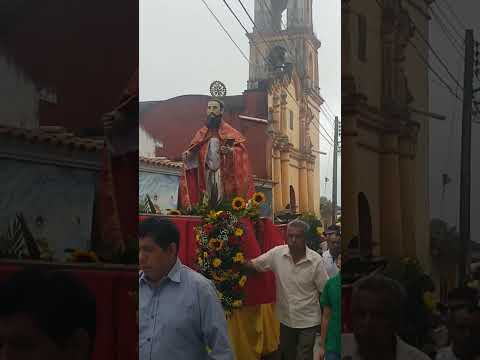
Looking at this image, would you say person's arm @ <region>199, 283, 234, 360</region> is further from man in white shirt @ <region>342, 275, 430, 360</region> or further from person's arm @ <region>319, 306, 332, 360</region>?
man in white shirt @ <region>342, 275, 430, 360</region>

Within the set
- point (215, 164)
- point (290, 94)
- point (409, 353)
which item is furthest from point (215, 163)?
point (409, 353)

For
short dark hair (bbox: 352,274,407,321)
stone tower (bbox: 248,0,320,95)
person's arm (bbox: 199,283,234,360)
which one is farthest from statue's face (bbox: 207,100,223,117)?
short dark hair (bbox: 352,274,407,321)

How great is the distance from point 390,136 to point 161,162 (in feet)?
4.12

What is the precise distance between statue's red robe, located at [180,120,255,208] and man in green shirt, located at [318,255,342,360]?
55 centimetres

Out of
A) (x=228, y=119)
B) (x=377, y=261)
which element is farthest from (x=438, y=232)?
(x=228, y=119)

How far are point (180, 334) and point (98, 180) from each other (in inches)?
27.2

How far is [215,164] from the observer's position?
317cm

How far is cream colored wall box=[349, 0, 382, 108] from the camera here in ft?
11.8

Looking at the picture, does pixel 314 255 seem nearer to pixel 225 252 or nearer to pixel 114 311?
pixel 225 252

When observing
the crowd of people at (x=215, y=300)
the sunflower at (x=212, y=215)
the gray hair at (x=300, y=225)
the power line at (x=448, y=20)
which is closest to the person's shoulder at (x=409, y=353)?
the crowd of people at (x=215, y=300)

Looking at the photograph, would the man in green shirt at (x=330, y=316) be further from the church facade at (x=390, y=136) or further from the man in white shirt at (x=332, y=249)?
the church facade at (x=390, y=136)

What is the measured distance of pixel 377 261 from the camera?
3.64 meters

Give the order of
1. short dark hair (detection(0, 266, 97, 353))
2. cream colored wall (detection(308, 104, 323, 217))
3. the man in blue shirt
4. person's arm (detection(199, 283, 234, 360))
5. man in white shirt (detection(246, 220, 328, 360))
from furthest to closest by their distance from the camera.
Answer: cream colored wall (detection(308, 104, 323, 217)), man in white shirt (detection(246, 220, 328, 360)), person's arm (detection(199, 283, 234, 360)), the man in blue shirt, short dark hair (detection(0, 266, 97, 353))

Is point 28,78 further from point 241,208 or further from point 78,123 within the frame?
point 241,208
